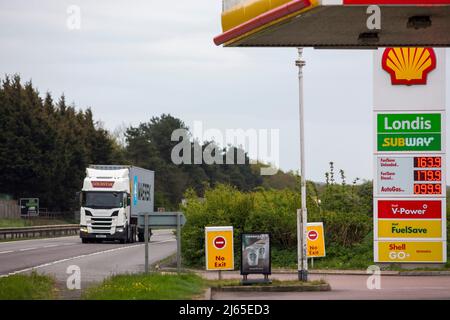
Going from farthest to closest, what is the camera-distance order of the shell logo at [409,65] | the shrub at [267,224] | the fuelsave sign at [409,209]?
the shrub at [267,224], the shell logo at [409,65], the fuelsave sign at [409,209]

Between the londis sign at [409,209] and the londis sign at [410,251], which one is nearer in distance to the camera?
the londis sign at [410,251]

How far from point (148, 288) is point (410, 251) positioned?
14.4 meters

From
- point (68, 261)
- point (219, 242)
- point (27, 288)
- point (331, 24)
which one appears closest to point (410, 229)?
point (219, 242)

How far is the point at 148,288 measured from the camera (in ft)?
68.3

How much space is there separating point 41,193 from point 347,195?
5247cm

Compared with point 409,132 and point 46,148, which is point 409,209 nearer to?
point 409,132

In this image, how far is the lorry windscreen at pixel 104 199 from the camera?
5406 centimetres

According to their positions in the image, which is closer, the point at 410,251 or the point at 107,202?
the point at 410,251

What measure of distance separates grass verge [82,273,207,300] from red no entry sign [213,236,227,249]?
1.58 meters

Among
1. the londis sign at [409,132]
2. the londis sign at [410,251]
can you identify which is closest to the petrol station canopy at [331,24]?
the londis sign at [409,132]

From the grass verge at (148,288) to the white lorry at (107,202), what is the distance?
28.7 m

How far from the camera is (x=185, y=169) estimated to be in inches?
5664

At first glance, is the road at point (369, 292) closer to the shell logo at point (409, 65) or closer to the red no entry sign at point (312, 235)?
the red no entry sign at point (312, 235)
